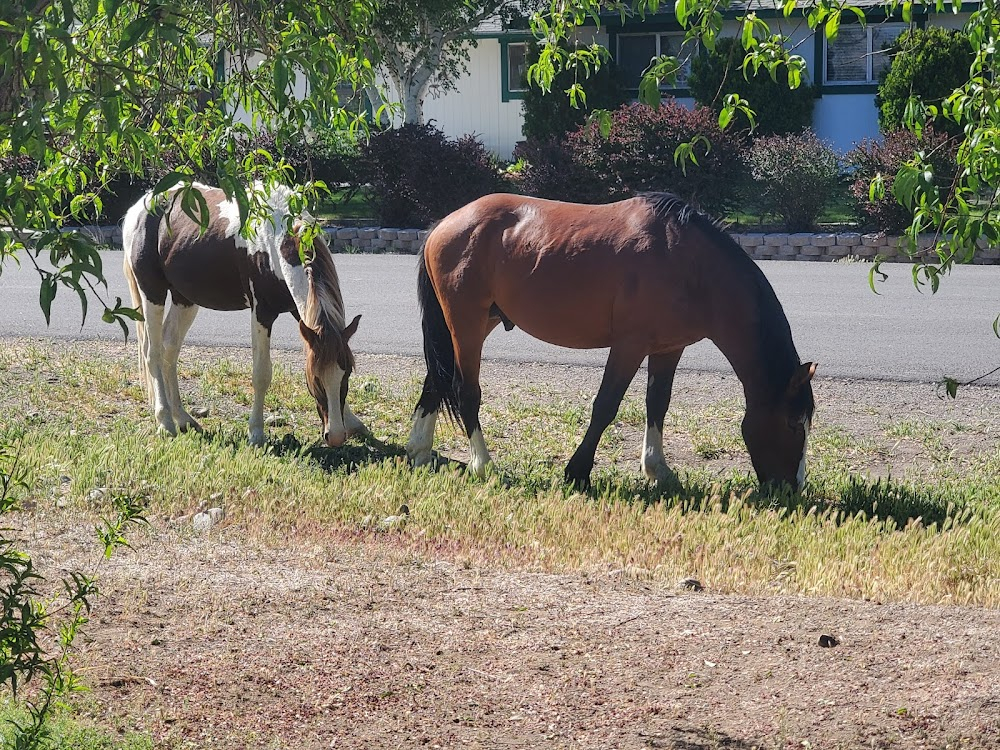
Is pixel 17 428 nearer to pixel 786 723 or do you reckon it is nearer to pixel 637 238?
pixel 637 238

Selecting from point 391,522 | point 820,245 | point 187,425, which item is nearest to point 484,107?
point 820,245

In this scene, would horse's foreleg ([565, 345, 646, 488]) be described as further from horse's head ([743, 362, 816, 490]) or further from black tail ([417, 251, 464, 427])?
black tail ([417, 251, 464, 427])

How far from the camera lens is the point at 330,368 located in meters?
7.62

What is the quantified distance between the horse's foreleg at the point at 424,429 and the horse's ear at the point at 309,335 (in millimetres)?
938

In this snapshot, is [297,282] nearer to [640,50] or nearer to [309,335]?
[309,335]

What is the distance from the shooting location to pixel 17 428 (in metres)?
8.58

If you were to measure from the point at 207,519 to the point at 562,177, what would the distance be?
1546 cm

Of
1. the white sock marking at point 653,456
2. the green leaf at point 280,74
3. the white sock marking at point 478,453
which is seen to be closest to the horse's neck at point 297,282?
the white sock marking at point 478,453

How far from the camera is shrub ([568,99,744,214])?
67.2 ft

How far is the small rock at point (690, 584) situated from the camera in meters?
5.45

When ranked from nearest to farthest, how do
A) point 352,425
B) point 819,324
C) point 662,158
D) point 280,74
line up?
point 280,74 < point 352,425 < point 819,324 < point 662,158

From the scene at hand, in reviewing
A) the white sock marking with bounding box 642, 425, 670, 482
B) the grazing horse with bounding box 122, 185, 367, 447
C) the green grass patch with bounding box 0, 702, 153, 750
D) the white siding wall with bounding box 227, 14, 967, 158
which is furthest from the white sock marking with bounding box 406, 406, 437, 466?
the white siding wall with bounding box 227, 14, 967, 158

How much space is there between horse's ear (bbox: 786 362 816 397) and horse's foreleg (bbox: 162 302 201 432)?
441cm

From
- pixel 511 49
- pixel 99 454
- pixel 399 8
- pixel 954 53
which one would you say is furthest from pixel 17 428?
pixel 511 49
